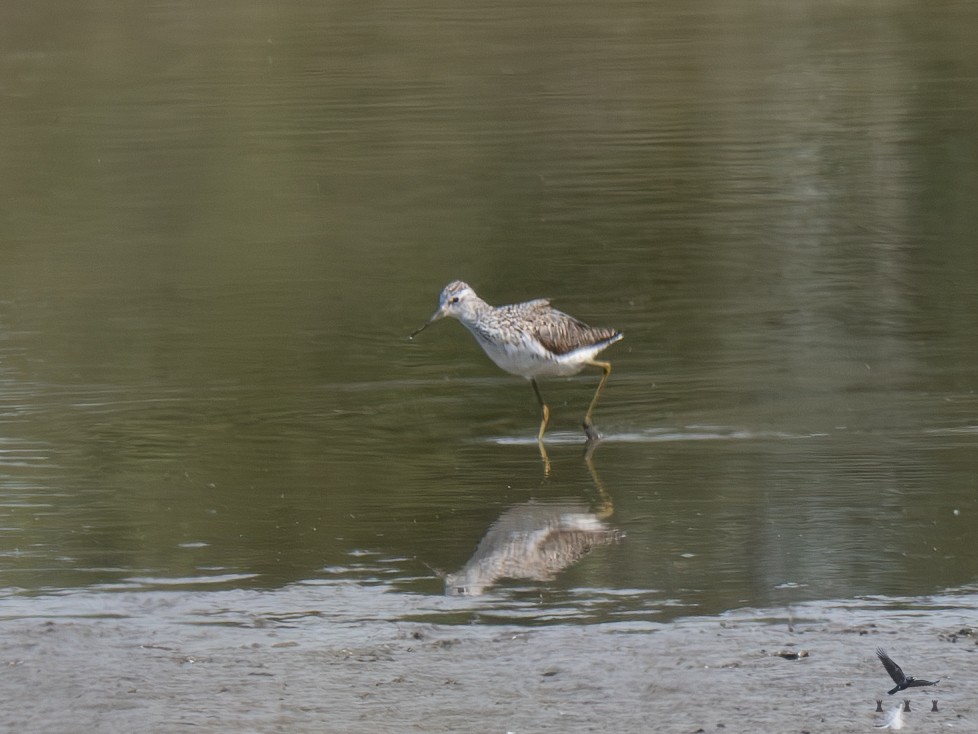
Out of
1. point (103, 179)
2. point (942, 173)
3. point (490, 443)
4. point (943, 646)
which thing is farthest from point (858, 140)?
point (943, 646)

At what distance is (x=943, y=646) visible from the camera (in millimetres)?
6078

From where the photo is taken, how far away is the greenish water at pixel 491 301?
299 inches

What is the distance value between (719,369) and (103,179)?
9.67 m

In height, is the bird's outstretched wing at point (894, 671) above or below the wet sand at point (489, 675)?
above

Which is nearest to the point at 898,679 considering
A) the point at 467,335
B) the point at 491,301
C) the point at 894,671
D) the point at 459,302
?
the point at 894,671

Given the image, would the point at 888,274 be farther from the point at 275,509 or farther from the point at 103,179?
the point at 103,179

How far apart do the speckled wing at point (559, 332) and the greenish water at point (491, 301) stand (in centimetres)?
40

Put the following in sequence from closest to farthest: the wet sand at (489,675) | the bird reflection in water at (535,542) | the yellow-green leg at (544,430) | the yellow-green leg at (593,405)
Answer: the wet sand at (489,675), the bird reflection in water at (535,542), the yellow-green leg at (544,430), the yellow-green leg at (593,405)

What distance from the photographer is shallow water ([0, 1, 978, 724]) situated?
745cm

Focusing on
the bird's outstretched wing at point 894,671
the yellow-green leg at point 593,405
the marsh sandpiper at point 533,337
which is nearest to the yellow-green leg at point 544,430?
the marsh sandpiper at point 533,337

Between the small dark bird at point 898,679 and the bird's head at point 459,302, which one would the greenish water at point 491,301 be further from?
the small dark bird at point 898,679

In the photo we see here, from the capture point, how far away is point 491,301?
13.0m

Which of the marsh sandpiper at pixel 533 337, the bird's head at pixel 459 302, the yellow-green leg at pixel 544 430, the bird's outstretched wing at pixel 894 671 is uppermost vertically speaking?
the bird's head at pixel 459 302

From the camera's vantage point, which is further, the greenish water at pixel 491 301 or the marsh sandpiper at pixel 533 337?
the marsh sandpiper at pixel 533 337
